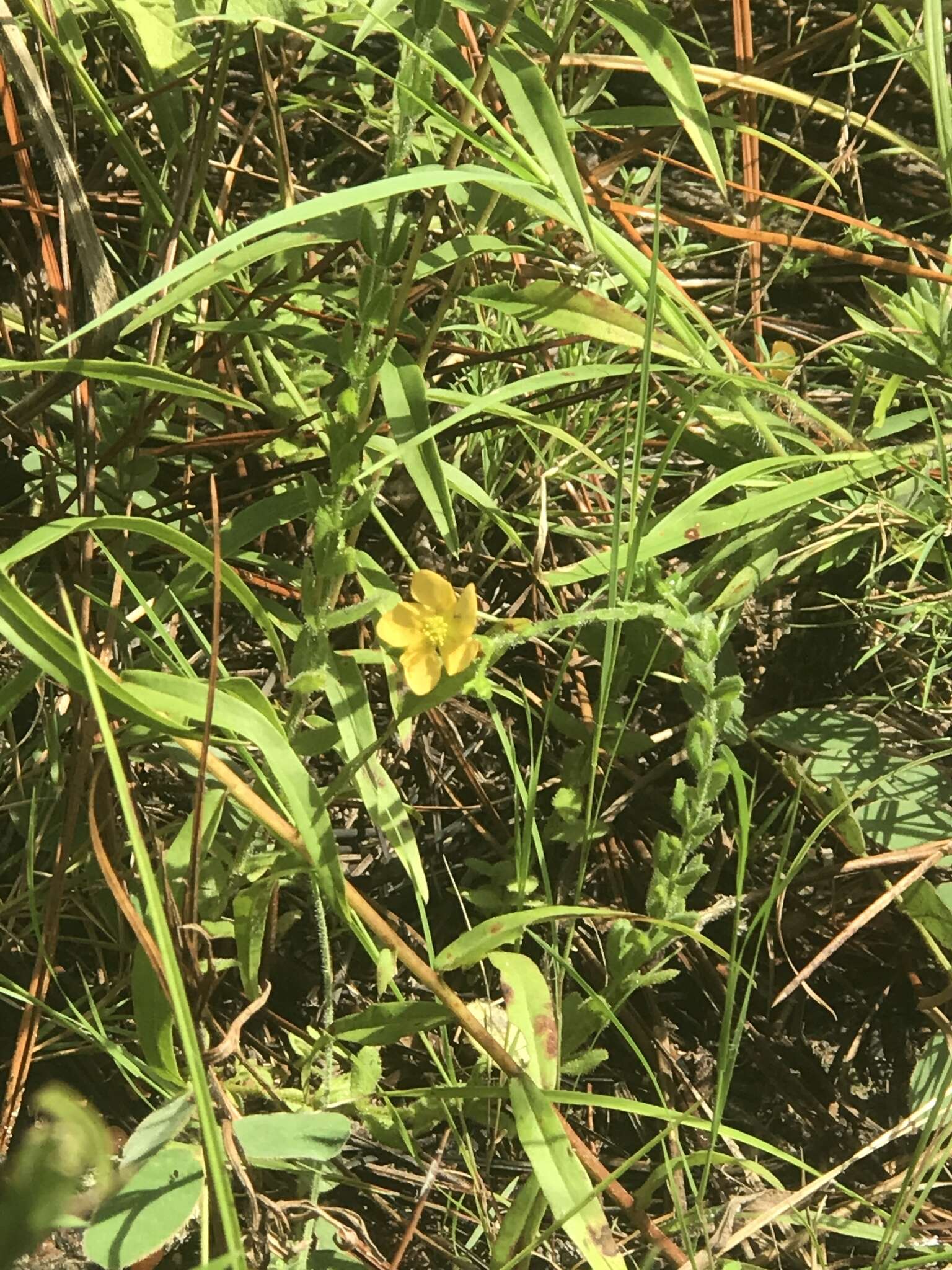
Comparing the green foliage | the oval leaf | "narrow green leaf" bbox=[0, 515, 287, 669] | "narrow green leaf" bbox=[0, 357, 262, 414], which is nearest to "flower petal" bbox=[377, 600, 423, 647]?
"narrow green leaf" bbox=[0, 515, 287, 669]

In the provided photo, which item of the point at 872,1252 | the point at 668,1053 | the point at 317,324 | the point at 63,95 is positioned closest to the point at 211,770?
the point at 317,324

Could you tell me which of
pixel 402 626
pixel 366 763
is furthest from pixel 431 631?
pixel 366 763

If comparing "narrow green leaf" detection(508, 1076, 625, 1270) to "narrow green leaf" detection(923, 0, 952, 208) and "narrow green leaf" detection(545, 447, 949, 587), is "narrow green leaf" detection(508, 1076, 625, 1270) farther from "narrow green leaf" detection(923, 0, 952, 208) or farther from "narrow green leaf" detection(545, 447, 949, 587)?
"narrow green leaf" detection(923, 0, 952, 208)

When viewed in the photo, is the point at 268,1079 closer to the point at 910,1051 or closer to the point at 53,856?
the point at 53,856

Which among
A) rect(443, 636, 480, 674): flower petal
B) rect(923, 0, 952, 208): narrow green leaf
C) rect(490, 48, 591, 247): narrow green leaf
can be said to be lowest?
rect(443, 636, 480, 674): flower petal

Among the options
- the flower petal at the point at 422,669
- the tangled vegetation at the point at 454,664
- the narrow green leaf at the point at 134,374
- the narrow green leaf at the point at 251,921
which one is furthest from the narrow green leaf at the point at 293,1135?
the narrow green leaf at the point at 134,374

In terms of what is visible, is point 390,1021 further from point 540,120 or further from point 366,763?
point 540,120
